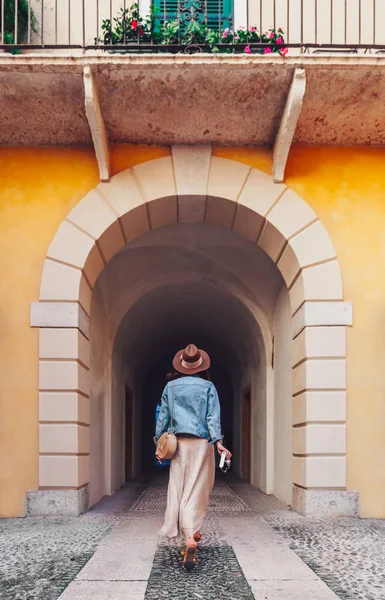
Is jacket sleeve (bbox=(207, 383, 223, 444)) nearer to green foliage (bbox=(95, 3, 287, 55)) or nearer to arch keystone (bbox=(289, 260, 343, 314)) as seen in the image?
arch keystone (bbox=(289, 260, 343, 314))

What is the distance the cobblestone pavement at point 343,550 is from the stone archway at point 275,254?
55 cm

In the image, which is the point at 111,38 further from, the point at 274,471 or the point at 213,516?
the point at 274,471

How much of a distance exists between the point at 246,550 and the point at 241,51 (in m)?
5.73

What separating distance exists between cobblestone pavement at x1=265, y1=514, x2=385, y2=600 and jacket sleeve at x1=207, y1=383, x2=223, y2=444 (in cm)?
118

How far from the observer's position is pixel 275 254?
939 centimetres

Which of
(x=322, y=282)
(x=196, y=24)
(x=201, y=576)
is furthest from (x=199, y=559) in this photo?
(x=196, y=24)

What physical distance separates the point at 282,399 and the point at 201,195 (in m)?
3.61

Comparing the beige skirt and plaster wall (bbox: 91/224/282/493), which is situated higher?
plaster wall (bbox: 91/224/282/493)

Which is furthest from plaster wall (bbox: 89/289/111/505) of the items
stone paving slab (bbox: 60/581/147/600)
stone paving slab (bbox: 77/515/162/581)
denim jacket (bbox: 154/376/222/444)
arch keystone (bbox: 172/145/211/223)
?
stone paving slab (bbox: 60/581/147/600)

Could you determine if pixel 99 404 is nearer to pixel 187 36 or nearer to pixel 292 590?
pixel 187 36

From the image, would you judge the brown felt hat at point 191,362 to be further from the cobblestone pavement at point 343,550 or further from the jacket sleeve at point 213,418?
the cobblestone pavement at point 343,550

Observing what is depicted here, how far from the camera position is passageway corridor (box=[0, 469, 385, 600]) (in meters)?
4.59

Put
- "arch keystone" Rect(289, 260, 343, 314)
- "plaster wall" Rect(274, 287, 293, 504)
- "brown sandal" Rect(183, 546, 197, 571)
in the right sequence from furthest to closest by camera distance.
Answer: "plaster wall" Rect(274, 287, 293, 504) < "arch keystone" Rect(289, 260, 343, 314) < "brown sandal" Rect(183, 546, 197, 571)

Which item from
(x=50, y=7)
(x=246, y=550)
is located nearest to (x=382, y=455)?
(x=246, y=550)
